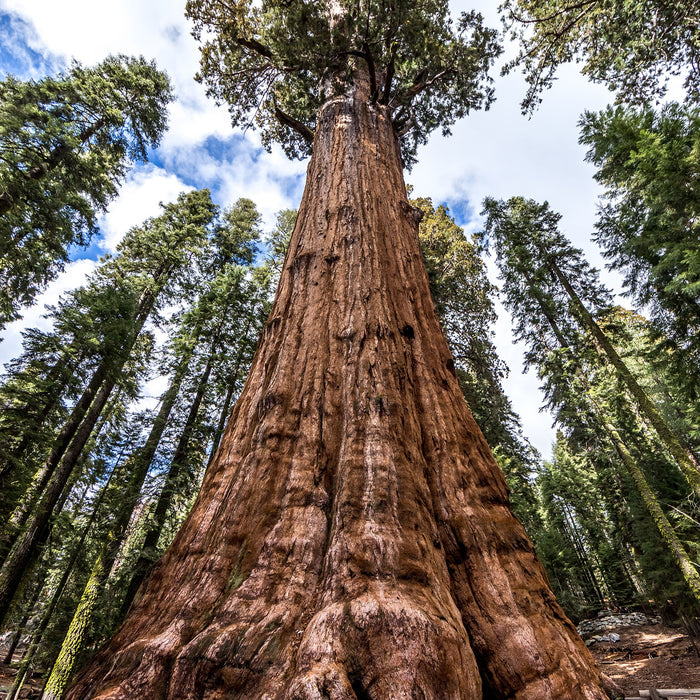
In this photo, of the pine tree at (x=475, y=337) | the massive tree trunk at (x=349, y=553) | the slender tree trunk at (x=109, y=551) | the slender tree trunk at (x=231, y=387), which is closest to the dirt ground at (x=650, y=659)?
the pine tree at (x=475, y=337)

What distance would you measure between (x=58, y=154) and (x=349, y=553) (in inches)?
527

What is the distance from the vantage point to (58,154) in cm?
1041

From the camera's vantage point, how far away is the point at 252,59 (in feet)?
26.1

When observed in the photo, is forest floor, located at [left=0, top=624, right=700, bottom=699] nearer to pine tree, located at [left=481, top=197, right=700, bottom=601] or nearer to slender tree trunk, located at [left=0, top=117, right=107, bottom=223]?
pine tree, located at [left=481, top=197, right=700, bottom=601]

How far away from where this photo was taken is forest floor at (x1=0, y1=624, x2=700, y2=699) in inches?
354

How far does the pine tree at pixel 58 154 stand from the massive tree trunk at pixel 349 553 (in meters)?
10.2

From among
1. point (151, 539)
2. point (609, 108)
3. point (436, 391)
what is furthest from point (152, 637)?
point (609, 108)

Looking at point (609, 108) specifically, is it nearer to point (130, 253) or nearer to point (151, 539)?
point (151, 539)

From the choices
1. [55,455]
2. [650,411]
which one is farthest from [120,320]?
[650,411]

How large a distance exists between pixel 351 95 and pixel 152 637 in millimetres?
7173

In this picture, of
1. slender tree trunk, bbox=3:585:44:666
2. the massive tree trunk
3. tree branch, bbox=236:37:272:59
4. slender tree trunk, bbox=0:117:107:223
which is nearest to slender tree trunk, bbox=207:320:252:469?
slender tree trunk, bbox=0:117:107:223

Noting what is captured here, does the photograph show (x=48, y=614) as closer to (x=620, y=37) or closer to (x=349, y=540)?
(x=349, y=540)

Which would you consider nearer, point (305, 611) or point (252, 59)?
point (305, 611)

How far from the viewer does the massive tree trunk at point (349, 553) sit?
134cm
